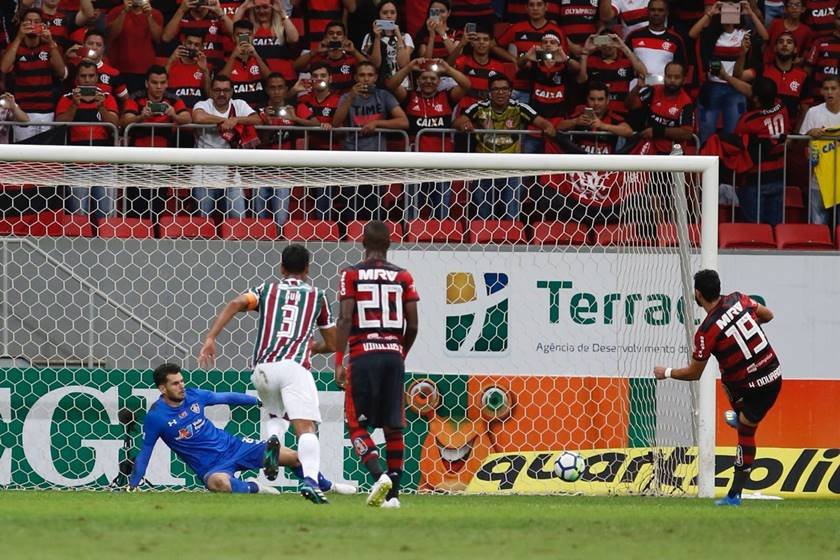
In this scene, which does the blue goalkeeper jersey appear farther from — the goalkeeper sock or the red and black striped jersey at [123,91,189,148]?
the red and black striped jersey at [123,91,189,148]

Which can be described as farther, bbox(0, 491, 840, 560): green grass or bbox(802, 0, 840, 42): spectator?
bbox(802, 0, 840, 42): spectator

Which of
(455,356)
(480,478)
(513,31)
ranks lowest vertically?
(480,478)

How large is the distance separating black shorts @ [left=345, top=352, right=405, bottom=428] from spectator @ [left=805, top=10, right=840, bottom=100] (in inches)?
345

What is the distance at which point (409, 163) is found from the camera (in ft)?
38.0

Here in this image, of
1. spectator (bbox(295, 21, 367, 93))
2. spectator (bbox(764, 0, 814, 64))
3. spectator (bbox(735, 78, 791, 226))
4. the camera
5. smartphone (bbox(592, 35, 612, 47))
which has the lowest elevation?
spectator (bbox(735, 78, 791, 226))

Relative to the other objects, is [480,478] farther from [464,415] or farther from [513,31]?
[513,31]

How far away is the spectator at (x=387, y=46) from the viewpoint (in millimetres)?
15430

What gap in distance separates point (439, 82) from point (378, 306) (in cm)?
653

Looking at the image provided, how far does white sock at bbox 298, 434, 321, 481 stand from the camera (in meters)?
9.38

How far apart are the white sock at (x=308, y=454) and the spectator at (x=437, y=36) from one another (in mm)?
6920

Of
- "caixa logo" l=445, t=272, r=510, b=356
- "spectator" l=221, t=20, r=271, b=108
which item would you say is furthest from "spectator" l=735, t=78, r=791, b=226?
"spectator" l=221, t=20, r=271, b=108

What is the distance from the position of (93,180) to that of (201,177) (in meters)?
0.89

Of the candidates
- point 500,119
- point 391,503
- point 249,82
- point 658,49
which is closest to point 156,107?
point 249,82

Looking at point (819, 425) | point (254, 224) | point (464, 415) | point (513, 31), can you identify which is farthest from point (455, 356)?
point (513, 31)
